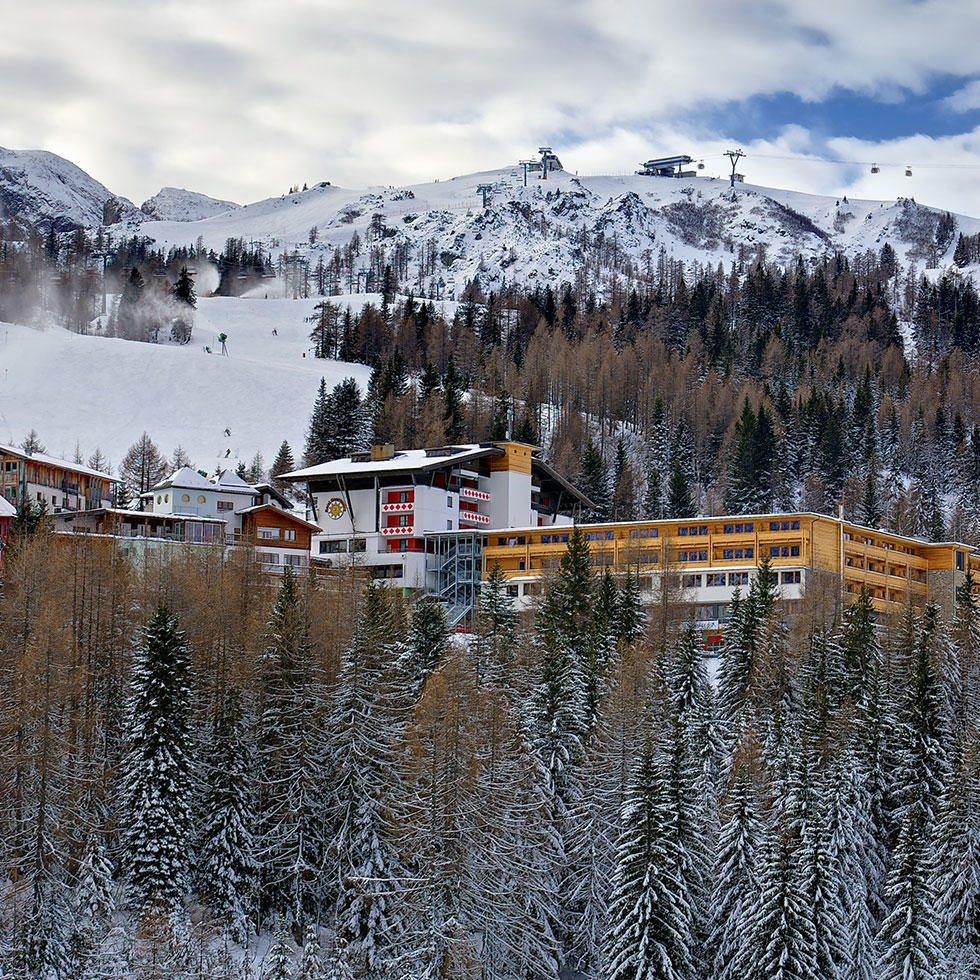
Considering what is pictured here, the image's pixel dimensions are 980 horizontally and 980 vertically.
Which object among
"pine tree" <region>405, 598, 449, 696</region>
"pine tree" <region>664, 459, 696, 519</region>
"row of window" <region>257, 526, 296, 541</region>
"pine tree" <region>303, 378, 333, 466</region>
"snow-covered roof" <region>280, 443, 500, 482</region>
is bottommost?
"pine tree" <region>405, 598, 449, 696</region>

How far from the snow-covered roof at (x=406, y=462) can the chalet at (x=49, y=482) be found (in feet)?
59.2

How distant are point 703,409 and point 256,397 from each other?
47.7 meters

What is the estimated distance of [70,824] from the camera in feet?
169

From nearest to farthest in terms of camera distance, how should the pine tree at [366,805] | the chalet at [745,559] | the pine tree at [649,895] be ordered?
the pine tree at [649,895] → the pine tree at [366,805] → the chalet at [745,559]

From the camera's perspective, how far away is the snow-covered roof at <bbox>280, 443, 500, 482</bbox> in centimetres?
9300

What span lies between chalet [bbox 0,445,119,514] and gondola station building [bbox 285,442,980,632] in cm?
1735

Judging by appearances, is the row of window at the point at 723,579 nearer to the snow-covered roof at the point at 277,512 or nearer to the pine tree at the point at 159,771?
the snow-covered roof at the point at 277,512

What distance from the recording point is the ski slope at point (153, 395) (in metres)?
135

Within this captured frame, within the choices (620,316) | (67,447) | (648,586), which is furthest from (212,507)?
→ (620,316)

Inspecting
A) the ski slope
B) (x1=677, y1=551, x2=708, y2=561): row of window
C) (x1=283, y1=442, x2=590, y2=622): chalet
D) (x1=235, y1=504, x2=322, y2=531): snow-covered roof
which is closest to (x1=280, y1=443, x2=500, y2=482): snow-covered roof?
(x1=283, y1=442, x2=590, y2=622): chalet

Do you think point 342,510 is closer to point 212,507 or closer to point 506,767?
point 212,507

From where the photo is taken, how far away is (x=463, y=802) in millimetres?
48531

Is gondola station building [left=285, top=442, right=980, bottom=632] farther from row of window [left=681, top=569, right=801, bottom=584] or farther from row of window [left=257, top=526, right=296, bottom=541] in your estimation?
row of window [left=257, top=526, right=296, bottom=541]

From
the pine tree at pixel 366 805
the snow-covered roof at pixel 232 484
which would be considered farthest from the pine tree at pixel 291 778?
the snow-covered roof at pixel 232 484
